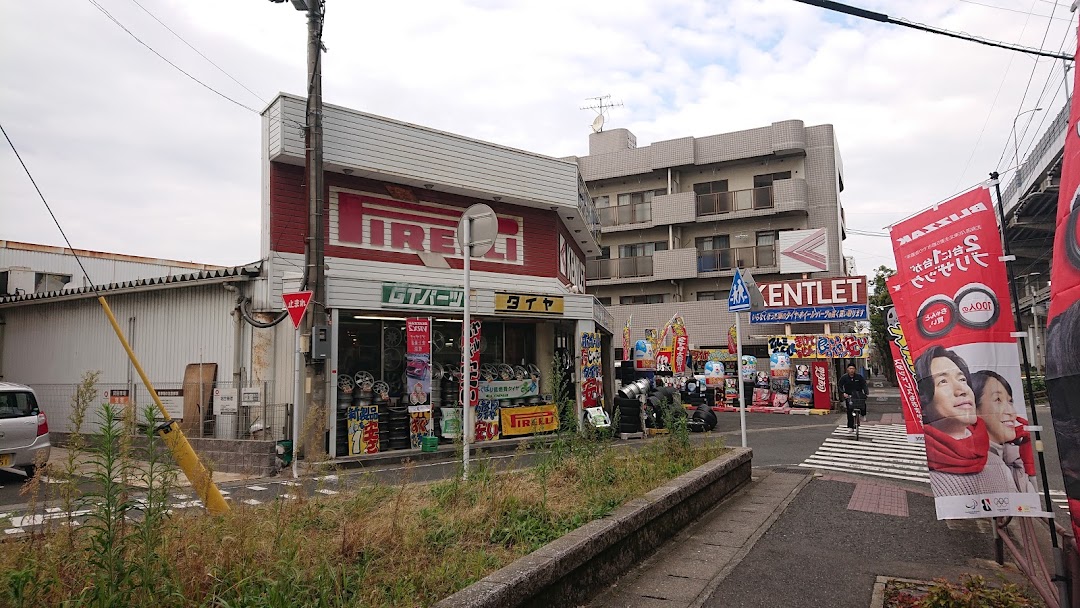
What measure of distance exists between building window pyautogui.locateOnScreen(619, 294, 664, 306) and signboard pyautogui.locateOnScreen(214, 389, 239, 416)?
27228 mm

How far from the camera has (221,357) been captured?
43.4 ft

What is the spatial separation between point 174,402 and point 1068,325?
14329 millimetres

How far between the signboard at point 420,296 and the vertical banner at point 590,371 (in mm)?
3712

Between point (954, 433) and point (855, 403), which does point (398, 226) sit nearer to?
point (855, 403)

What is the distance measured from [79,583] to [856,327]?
31754 mm

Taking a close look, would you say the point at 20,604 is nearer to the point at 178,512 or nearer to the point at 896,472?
the point at 178,512

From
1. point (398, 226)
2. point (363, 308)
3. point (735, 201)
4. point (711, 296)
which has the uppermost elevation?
point (735, 201)

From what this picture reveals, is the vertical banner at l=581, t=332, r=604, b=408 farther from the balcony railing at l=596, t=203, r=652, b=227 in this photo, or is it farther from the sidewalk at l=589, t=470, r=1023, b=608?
the balcony railing at l=596, t=203, r=652, b=227

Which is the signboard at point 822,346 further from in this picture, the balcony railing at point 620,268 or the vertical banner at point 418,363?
the vertical banner at point 418,363

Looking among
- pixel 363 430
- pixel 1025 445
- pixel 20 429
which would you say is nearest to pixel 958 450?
pixel 1025 445

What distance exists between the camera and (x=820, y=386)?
25.2 metres

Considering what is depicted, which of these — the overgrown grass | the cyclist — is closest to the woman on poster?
the overgrown grass

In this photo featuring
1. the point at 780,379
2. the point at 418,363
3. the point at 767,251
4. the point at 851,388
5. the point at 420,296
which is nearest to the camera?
the point at 418,363

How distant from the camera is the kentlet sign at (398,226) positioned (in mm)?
14133
